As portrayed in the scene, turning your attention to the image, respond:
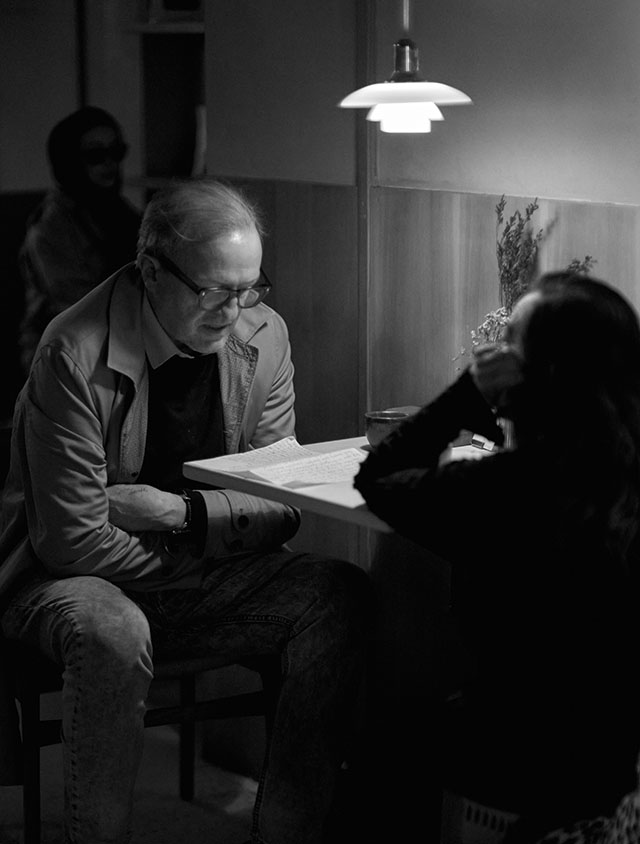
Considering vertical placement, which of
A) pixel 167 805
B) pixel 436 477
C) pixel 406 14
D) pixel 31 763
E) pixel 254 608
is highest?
pixel 406 14

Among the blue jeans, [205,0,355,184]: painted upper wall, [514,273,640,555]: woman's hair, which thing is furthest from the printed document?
[205,0,355,184]: painted upper wall

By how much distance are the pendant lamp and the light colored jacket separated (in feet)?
1.80

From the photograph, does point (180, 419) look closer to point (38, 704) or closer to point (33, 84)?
point (38, 704)

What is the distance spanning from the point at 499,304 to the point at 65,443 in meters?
0.91

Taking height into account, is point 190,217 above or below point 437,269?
above

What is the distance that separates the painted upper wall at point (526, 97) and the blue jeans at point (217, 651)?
2.80ft

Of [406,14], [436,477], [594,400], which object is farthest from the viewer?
[406,14]

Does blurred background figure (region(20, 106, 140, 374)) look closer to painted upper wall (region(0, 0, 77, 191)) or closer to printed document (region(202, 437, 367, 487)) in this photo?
painted upper wall (region(0, 0, 77, 191))

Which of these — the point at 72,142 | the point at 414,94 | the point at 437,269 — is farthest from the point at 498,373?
the point at 72,142

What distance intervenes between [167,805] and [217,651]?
603 millimetres

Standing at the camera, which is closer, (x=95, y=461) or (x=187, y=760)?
(x=95, y=461)

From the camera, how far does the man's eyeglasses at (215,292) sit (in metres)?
2.39

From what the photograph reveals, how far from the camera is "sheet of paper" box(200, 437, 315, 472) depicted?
2.27 m

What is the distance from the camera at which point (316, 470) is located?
2.23 meters
